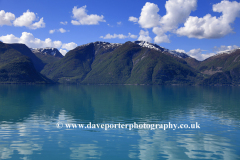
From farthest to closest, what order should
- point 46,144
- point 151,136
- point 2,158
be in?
1. point 151,136
2. point 46,144
3. point 2,158

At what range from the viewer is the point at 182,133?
37.4 m

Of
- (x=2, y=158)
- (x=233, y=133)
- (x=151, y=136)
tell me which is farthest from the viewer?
(x=233, y=133)

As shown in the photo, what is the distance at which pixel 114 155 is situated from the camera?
26.8 m

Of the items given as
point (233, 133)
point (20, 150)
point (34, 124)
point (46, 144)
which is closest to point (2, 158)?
point (20, 150)

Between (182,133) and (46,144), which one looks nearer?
(46,144)

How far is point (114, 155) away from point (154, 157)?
17.3 feet

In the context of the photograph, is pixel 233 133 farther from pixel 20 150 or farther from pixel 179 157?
pixel 20 150

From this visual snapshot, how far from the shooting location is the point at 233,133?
37.4 metres

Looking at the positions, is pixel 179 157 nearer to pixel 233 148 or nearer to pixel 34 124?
pixel 233 148

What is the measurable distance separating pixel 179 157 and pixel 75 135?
18159mm

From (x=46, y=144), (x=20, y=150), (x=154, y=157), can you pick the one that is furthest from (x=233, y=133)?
(x=20, y=150)

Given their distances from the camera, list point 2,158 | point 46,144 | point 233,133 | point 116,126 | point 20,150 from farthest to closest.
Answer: point 116,126 → point 233,133 → point 46,144 → point 20,150 → point 2,158

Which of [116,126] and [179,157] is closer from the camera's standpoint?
[179,157]

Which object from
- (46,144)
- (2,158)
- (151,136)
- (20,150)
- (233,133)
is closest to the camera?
(2,158)
